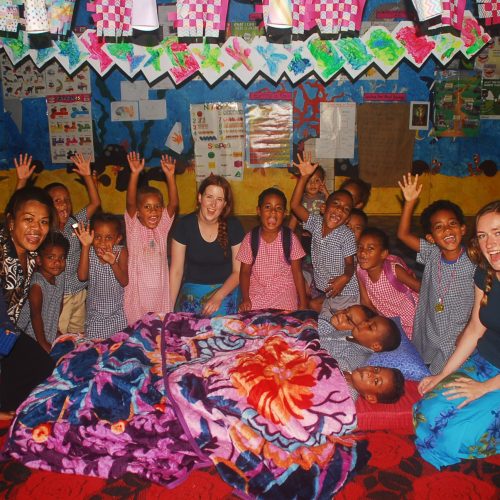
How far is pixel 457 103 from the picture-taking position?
6832mm

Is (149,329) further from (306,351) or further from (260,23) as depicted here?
(260,23)

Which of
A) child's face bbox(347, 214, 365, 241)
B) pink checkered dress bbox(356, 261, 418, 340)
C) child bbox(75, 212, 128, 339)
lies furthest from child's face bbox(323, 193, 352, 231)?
child bbox(75, 212, 128, 339)

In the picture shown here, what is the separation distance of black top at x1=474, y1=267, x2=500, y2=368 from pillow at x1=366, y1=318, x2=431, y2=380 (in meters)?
0.43

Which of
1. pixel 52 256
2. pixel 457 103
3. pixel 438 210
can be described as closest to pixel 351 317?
pixel 438 210

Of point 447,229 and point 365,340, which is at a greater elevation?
A: point 447,229

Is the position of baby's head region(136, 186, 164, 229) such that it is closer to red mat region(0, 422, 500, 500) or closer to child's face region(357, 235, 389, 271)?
child's face region(357, 235, 389, 271)

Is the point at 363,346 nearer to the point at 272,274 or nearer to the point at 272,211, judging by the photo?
the point at 272,274

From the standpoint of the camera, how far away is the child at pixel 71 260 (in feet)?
12.2

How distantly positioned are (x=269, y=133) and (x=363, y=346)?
4516 mm

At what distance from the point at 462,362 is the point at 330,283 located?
4.34 feet

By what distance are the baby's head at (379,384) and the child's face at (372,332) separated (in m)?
0.32

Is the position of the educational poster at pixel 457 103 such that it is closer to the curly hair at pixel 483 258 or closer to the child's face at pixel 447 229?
the child's face at pixel 447 229

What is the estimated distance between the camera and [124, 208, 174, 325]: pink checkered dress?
3682mm

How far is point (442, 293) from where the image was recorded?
3143 mm
